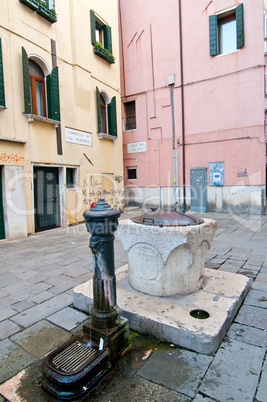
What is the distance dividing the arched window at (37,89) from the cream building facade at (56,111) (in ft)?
0.09

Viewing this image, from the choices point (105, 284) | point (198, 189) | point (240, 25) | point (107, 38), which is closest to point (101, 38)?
point (107, 38)

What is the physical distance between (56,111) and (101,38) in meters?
4.69

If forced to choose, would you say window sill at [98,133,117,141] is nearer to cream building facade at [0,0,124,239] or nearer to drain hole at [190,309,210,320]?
cream building facade at [0,0,124,239]

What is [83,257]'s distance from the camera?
481cm

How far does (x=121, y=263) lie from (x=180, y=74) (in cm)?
965

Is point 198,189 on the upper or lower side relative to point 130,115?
lower

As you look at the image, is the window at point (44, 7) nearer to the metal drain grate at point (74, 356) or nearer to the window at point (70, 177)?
the window at point (70, 177)

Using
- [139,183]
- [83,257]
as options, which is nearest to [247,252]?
[83,257]

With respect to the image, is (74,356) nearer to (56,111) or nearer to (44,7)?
(56,111)

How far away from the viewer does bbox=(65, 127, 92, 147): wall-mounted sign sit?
8.22 m

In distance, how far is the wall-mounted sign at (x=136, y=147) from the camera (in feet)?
40.2

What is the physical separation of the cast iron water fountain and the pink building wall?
9170 millimetres

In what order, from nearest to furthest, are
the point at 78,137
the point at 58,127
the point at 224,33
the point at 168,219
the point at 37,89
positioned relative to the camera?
the point at 168,219 → the point at 37,89 → the point at 58,127 → the point at 78,137 → the point at 224,33

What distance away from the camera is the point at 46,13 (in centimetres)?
714
